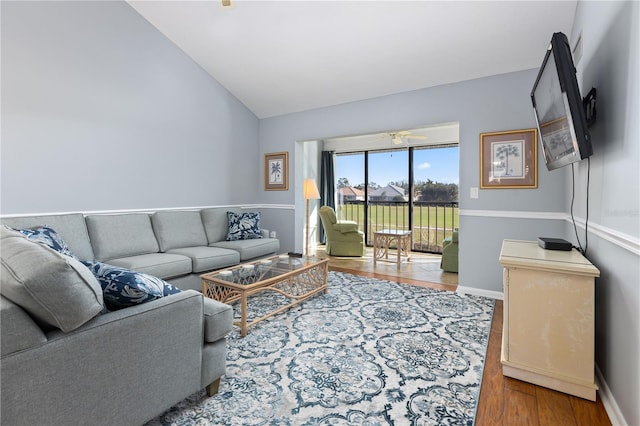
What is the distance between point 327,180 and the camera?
6809 millimetres

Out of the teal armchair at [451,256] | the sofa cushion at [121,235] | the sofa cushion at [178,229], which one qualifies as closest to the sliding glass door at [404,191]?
the teal armchair at [451,256]

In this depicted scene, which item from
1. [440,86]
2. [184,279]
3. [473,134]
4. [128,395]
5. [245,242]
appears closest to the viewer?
[128,395]

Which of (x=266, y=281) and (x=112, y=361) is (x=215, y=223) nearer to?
(x=266, y=281)

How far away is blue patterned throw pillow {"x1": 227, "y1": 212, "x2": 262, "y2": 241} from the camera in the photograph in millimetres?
4074

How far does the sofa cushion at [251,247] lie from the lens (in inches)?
142

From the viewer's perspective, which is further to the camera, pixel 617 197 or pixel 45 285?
pixel 617 197

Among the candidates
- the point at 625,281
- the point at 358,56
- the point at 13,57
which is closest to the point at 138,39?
the point at 13,57

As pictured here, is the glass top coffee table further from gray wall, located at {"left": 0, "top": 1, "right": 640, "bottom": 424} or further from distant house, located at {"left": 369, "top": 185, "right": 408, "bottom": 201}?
distant house, located at {"left": 369, "top": 185, "right": 408, "bottom": 201}

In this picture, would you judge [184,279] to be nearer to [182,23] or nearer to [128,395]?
[128,395]

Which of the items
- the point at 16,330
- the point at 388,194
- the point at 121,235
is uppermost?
the point at 388,194

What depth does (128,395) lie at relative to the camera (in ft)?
3.97

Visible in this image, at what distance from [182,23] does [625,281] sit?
4.47m

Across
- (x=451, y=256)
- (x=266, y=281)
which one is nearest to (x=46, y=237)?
(x=266, y=281)

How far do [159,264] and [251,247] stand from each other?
1.12 m
